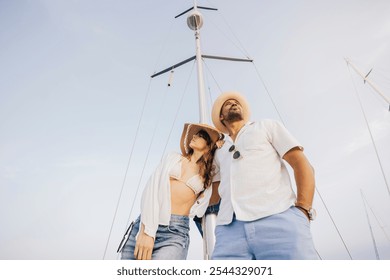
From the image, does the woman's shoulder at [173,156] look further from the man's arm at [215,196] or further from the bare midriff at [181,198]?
the man's arm at [215,196]

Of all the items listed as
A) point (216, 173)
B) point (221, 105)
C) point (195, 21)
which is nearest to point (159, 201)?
point (216, 173)

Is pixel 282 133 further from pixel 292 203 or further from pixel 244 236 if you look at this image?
pixel 244 236

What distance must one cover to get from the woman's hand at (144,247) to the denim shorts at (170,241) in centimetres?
8

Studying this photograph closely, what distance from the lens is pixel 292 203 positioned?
5.88 ft

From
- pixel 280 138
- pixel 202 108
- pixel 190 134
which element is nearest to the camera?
pixel 280 138

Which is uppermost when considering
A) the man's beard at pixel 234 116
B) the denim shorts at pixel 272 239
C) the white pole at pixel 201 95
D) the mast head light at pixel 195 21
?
the mast head light at pixel 195 21

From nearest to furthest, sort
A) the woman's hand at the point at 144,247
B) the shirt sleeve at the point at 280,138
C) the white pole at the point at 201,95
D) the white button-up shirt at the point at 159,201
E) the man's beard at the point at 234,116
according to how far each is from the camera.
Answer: the shirt sleeve at the point at 280,138
the woman's hand at the point at 144,247
the white button-up shirt at the point at 159,201
the man's beard at the point at 234,116
the white pole at the point at 201,95

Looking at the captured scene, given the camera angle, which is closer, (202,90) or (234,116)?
(234,116)

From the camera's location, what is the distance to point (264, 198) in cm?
179

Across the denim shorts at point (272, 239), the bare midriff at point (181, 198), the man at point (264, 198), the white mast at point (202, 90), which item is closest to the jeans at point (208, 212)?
the white mast at point (202, 90)

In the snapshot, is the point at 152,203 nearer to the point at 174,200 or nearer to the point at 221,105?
the point at 174,200

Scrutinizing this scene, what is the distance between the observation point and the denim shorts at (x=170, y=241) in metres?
2.13

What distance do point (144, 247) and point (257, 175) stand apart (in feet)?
3.77
